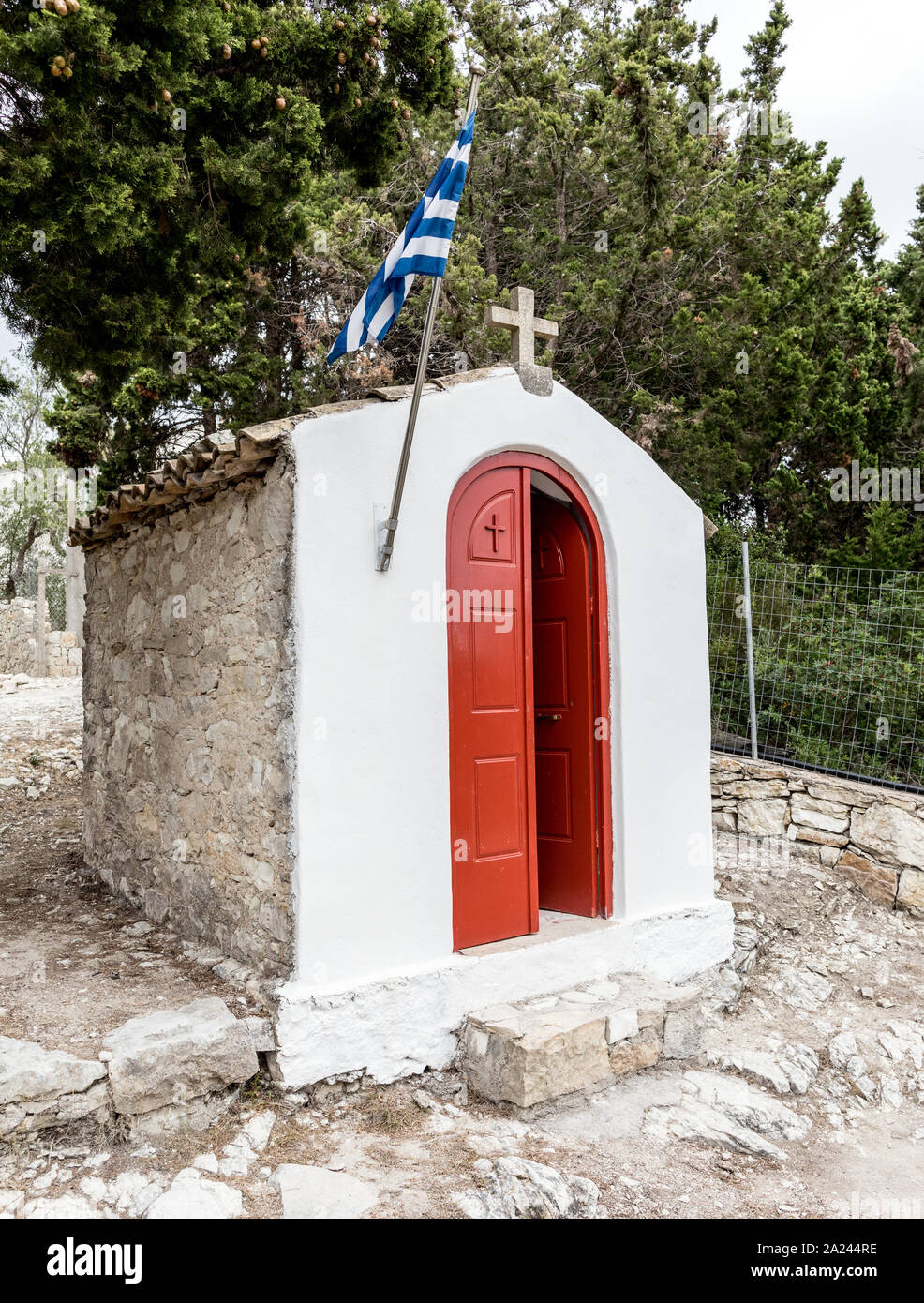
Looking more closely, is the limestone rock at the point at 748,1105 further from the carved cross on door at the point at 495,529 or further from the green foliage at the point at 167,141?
the green foliage at the point at 167,141

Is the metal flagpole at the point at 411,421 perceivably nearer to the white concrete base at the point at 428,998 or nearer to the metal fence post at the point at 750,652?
the white concrete base at the point at 428,998

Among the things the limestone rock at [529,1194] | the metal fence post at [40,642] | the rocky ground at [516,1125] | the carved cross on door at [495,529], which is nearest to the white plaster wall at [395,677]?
the carved cross on door at [495,529]

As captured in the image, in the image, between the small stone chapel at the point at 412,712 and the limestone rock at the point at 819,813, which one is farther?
the limestone rock at the point at 819,813

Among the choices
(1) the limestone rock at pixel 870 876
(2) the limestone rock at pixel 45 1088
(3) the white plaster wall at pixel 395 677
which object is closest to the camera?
(2) the limestone rock at pixel 45 1088

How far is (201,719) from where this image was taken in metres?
4.59

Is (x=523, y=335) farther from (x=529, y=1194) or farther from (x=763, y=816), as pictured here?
(x=763, y=816)

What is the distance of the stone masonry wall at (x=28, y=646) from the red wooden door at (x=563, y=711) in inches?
539

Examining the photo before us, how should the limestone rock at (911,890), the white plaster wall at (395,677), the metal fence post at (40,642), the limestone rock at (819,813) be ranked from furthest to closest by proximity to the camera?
the metal fence post at (40,642) → the limestone rock at (819,813) → the limestone rock at (911,890) → the white plaster wall at (395,677)

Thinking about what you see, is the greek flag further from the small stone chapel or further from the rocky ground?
the rocky ground

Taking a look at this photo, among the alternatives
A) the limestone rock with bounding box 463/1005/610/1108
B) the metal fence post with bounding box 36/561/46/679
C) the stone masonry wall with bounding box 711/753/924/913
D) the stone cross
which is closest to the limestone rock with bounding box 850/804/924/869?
the stone masonry wall with bounding box 711/753/924/913

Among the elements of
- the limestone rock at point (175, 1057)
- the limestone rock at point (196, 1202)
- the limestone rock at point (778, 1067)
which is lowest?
the limestone rock at point (778, 1067)

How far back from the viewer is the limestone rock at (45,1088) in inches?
A: 123

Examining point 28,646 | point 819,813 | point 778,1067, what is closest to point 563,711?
point 778,1067

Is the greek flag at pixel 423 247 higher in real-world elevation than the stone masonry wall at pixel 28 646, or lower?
higher
